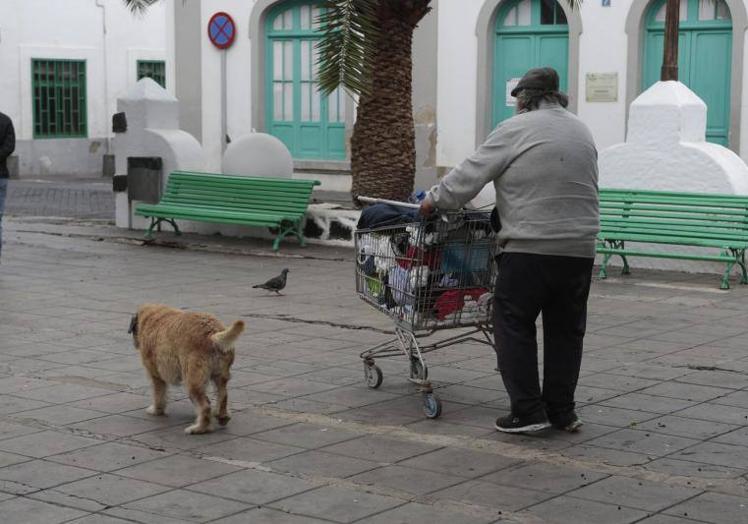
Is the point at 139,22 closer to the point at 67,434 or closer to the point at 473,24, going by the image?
the point at 473,24

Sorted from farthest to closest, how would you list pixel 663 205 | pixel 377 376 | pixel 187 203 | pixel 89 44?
pixel 89 44 < pixel 187 203 < pixel 663 205 < pixel 377 376

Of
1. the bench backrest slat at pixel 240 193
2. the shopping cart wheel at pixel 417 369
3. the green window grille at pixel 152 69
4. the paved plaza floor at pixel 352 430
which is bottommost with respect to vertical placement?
the paved plaza floor at pixel 352 430

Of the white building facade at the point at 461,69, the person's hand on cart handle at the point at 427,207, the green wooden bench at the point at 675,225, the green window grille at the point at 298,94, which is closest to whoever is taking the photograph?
the person's hand on cart handle at the point at 427,207

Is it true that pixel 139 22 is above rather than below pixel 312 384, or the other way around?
above

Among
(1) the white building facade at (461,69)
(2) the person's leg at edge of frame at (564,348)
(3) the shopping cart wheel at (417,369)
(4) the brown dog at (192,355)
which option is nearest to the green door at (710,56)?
(1) the white building facade at (461,69)

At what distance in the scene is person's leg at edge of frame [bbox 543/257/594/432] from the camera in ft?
22.2

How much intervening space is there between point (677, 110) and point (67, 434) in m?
8.57

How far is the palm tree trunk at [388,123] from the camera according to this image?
14.7 m

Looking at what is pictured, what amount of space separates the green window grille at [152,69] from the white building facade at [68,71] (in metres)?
0.03

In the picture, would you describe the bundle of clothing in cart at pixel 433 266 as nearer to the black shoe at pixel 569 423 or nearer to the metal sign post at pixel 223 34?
the black shoe at pixel 569 423

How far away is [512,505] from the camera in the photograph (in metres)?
5.54

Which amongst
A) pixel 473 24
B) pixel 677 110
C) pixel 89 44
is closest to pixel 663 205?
pixel 677 110

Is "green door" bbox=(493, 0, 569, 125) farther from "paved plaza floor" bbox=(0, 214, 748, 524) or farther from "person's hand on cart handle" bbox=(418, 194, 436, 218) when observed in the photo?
"person's hand on cart handle" bbox=(418, 194, 436, 218)

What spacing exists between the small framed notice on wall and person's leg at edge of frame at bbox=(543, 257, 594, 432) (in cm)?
1238
